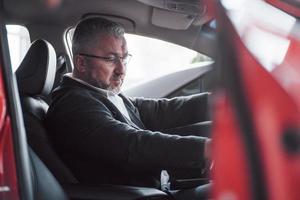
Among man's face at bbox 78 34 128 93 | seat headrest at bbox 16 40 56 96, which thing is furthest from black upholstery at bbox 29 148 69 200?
Answer: man's face at bbox 78 34 128 93

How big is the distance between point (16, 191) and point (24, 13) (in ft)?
4.83

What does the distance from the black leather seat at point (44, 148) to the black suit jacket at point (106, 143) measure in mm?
69

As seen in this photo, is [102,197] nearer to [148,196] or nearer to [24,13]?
[148,196]

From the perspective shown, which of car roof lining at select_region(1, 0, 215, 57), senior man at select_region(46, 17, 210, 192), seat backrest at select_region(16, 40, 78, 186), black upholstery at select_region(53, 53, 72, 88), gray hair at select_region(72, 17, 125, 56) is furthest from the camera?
black upholstery at select_region(53, 53, 72, 88)

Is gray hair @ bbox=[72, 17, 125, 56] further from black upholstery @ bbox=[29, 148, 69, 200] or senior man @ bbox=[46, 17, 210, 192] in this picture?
black upholstery @ bbox=[29, 148, 69, 200]

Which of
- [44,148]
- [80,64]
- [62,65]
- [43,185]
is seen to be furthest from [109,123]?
[62,65]

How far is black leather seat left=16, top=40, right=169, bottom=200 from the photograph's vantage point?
1963 millimetres

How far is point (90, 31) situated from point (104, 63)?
159 millimetres

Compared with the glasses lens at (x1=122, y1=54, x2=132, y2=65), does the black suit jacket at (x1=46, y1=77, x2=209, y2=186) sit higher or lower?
lower

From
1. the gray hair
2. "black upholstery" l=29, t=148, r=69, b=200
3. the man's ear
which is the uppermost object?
the gray hair

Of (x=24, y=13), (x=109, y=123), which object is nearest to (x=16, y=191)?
(x=109, y=123)

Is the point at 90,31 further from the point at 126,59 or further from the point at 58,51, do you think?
the point at 58,51

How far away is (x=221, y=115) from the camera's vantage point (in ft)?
3.50

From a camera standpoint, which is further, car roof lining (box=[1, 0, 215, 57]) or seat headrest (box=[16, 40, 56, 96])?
car roof lining (box=[1, 0, 215, 57])
